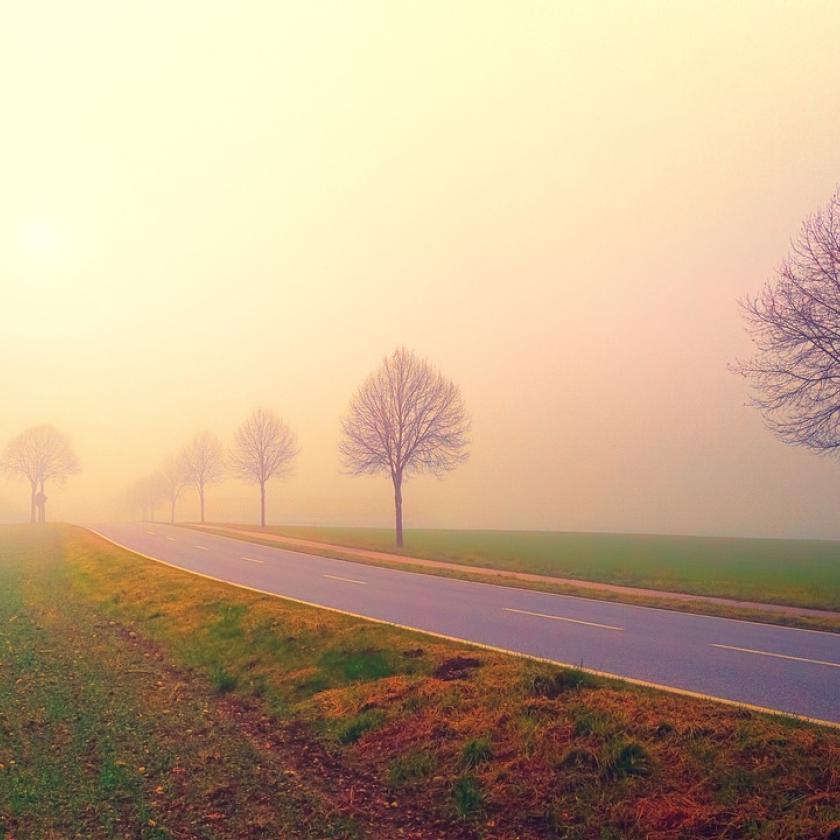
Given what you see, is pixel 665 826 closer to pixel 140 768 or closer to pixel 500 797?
pixel 500 797

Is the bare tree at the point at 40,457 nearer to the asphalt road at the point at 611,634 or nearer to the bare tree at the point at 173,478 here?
the bare tree at the point at 173,478

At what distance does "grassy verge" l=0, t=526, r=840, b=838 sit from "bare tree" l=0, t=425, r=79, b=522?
86688 mm

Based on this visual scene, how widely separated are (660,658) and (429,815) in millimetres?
6644

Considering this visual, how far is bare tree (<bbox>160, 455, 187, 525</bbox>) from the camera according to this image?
95963 mm

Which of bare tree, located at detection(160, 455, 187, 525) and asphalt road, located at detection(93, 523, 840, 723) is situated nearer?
asphalt road, located at detection(93, 523, 840, 723)

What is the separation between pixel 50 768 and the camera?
276 inches

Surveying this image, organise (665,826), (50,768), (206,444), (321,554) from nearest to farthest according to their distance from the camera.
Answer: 1. (665,826)
2. (50,768)
3. (321,554)
4. (206,444)

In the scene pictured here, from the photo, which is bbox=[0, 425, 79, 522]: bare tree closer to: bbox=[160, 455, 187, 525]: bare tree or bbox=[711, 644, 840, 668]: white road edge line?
bbox=[160, 455, 187, 525]: bare tree

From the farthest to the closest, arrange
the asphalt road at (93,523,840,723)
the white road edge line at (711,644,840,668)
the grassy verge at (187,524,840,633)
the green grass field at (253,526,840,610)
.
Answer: the green grass field at (253,526,840,610) < the grassy verge at (187,524,840,633) < the white road edge line at (711,644,840,668) < the asphalt road at (93,523,840,723)

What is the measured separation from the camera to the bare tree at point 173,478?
3778 inches

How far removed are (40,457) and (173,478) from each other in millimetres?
19728

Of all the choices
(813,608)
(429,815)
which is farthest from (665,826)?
(813,608)

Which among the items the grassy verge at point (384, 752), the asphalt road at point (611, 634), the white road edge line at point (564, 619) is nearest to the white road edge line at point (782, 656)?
the asphalt road at point (611, 634)

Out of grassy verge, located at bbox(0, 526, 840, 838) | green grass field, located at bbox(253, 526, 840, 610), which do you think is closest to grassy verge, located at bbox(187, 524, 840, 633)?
green grass field, located at bbox(253, 526, 840, 610)
